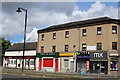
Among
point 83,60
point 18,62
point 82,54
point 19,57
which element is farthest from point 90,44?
point 18,62

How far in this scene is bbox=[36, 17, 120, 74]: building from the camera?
34656 millimetres

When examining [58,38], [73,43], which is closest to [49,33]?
[58,38]

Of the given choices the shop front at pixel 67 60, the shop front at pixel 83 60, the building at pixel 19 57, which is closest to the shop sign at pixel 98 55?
the shop front at pixel 83 60

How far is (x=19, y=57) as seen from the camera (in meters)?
51.4

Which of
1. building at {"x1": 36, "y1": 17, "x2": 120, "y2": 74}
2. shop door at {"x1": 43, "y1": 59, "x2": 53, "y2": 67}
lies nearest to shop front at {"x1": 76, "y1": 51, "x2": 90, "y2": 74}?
building at {"x1": 36, "y1": 17, "x2": 120, "y2": 74}

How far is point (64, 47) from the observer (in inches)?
1622

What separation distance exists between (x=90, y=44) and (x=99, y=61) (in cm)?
348

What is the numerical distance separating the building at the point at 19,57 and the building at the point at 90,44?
6.31m

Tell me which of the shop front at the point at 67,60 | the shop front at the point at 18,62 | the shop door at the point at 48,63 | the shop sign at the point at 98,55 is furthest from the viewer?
the shop front at the point at 18,62

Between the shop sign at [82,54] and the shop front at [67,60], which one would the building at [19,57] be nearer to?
the shop front at [67,60]

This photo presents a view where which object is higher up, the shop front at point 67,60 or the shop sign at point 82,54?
the shop sign at point 82,54

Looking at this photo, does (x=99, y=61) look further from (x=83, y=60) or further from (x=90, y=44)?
(x=90, y=44)

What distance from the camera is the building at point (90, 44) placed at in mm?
34656

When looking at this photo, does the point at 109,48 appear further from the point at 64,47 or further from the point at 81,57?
the point at 64,47
